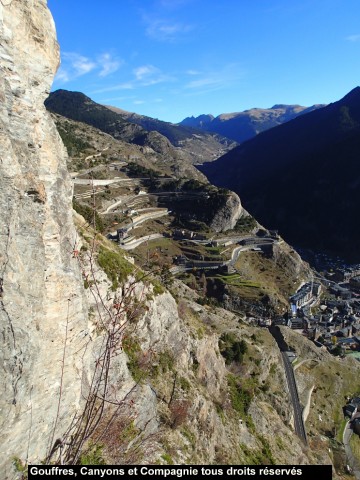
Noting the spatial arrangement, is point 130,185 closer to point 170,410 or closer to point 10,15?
point 170,410

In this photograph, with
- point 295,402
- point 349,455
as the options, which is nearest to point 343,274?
point 349,455

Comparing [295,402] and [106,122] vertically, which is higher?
[106,122]

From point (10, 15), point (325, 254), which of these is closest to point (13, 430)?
point (10, 15)

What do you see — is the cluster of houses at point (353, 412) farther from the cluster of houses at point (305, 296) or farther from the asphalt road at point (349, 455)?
the cluster of houses at point (305, 296)

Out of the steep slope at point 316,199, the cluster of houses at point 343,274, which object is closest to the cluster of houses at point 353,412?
the cluster of houses at point 343,274

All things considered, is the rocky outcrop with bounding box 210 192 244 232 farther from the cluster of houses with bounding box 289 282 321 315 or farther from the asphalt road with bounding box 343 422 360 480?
the asphalt road with bounding box 343 422 360 480

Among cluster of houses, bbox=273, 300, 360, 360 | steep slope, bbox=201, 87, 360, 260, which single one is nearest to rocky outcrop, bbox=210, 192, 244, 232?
cluster of houses, bbox=273, 300, 360, 360

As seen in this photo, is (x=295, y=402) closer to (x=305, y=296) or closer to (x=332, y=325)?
(x=332, y=325)
